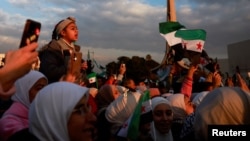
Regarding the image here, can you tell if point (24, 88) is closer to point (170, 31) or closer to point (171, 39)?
point (171, 39)

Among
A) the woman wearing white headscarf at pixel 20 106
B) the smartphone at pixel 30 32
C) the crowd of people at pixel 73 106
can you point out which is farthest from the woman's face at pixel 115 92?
the smartphone at pixel 30 32

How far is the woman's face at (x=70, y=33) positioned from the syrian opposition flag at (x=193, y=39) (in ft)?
12.7

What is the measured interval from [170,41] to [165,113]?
466cm

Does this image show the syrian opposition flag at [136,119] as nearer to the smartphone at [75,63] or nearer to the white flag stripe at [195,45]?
the smartphone at [75,63]

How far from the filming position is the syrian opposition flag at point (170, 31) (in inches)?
343

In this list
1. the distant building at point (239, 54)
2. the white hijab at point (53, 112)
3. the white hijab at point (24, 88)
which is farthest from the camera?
the distant building at point (239, 54)

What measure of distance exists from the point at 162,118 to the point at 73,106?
1864 millimetres

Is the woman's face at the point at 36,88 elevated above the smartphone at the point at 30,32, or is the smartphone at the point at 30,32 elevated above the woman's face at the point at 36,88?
the smartphone at the point at 30,32

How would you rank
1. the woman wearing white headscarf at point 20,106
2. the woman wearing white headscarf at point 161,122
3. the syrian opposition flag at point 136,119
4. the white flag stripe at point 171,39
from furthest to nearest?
the white flag stripe at point 171,39 < the woman wearing white headscarf at point 161,122 < the syrian opposition flag at point 136,119 < the woman wearing white headscarf at point 20,106

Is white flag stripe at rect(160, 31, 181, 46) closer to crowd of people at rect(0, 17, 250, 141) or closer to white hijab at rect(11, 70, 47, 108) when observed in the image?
crowd of people at rect(0, 17, 250, 141)

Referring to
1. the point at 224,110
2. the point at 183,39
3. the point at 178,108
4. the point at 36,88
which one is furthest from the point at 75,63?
the point at 183,39

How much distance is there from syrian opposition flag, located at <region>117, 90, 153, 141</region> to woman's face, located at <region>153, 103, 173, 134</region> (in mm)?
73

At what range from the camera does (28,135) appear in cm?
238

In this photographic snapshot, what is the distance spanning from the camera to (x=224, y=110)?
223 centimetres
